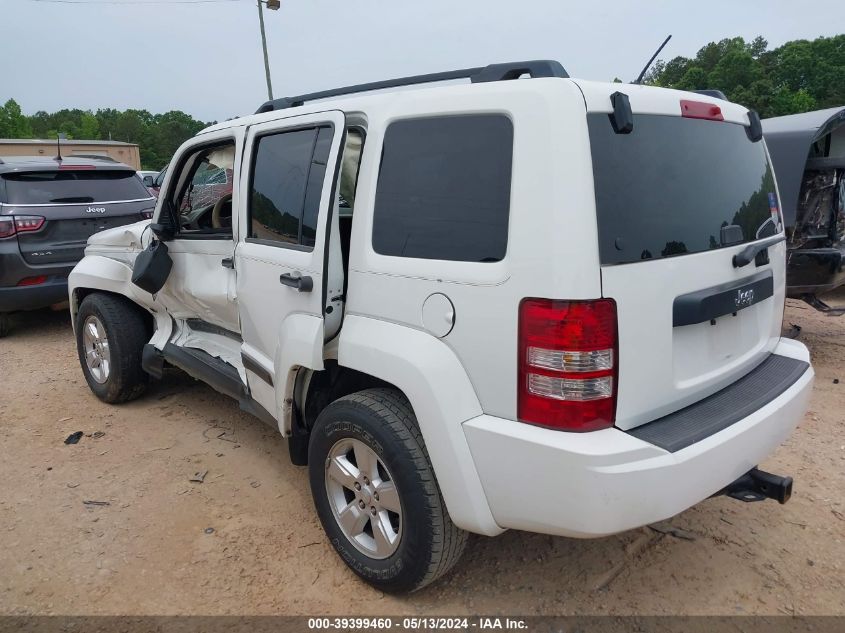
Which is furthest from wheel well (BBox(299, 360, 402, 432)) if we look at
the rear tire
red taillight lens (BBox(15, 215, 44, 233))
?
red taillight lens (BBox(15, 215, 44, 233))

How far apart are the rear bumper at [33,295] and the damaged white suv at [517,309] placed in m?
4.30

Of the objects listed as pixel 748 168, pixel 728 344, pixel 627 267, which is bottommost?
pixel 728 344

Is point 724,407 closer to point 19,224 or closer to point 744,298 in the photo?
point 744,298

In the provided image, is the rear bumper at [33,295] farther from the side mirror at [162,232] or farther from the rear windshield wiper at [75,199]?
the side mirror at [162,232]

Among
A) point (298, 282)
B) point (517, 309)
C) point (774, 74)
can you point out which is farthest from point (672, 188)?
point (774, 74)

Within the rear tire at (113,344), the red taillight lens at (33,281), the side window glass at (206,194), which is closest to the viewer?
the side window glass at (206,194)

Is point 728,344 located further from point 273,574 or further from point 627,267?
point 273,574

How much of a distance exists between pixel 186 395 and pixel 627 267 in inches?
153

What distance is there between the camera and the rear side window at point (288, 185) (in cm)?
269

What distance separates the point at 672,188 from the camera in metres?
2.10

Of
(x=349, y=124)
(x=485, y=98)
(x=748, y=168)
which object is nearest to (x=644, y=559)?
(x=748, y=168)

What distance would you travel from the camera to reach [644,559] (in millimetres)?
2682

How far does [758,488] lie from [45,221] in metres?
6.60

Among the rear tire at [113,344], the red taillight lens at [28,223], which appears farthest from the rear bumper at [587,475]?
the red taillight lens at [28,223]
